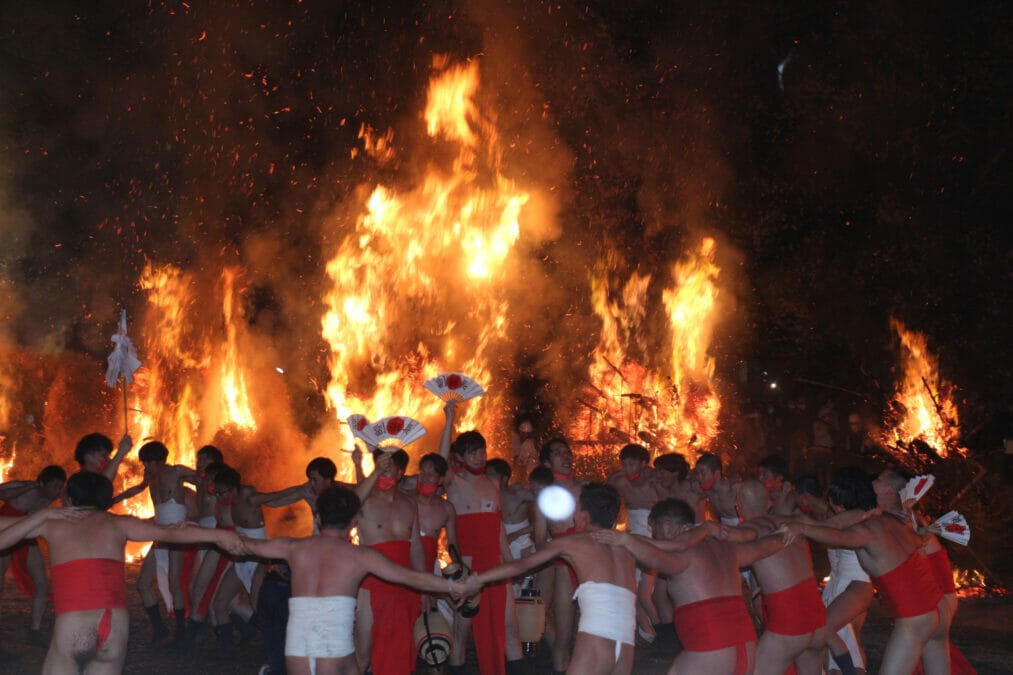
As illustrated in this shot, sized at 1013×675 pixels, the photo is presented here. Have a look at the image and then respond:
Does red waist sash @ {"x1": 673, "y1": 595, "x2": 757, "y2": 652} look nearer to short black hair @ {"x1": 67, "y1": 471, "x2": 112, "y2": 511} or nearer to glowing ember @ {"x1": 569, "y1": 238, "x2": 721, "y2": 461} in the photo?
short black hair @ {"x1": 67, "y1": 471, "x2": 112, "y2": 511}

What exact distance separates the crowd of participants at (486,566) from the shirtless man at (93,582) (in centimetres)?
1

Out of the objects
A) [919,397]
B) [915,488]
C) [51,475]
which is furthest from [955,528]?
[919,397]

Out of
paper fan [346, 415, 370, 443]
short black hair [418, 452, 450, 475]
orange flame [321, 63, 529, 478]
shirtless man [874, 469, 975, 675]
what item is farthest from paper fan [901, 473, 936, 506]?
orange flame [321, 63, 529, 478]

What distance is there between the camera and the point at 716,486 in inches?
361

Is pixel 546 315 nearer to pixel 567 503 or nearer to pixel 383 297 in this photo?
pixel 383 297

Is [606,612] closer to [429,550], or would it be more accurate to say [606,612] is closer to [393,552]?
[393,552]

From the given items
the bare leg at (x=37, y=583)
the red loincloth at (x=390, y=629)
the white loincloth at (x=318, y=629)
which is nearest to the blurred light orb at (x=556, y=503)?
the red loincloth at (x=390, y=629)

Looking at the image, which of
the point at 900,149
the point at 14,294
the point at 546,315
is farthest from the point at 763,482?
the point at 14,294

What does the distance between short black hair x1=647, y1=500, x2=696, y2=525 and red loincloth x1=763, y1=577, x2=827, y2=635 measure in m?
1.00

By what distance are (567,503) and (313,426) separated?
14.7 metres

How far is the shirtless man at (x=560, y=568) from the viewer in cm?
801

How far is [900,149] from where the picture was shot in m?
→ 17.0

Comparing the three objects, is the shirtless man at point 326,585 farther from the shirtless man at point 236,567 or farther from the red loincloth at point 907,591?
the shirtless man at point 236,567

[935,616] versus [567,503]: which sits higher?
[567,503]
